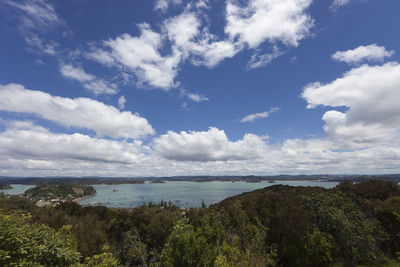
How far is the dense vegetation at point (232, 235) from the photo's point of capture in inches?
285

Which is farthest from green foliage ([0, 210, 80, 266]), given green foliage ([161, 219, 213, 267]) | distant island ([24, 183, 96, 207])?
distant island ([24, 183, 96, 207])

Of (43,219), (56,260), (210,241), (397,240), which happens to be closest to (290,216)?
(397,240)

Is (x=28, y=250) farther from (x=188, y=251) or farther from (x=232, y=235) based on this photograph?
(x=232, y=235)

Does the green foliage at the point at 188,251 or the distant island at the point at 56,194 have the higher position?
the green foliage at the point at 188,251

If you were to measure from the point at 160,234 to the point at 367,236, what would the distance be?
28.1m

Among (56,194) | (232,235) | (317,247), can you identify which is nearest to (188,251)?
(232,235)

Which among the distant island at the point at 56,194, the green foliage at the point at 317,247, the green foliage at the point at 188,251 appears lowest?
the distant island at the point at 56,194

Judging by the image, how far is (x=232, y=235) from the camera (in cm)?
1301

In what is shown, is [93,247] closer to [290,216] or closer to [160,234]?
[160,234]

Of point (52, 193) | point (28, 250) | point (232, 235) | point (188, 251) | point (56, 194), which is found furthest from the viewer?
point (52, 193)

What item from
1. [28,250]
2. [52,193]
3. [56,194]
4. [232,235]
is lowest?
[56,194]

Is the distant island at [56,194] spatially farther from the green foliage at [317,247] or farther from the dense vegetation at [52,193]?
the green foliage at [317,247]

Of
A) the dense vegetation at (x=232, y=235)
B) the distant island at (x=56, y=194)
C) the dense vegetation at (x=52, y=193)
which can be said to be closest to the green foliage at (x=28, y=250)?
the dense vegetation at (x=232, y=235)

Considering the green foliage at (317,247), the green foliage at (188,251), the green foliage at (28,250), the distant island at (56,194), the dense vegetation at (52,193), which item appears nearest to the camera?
the green foliage at (28,250)
